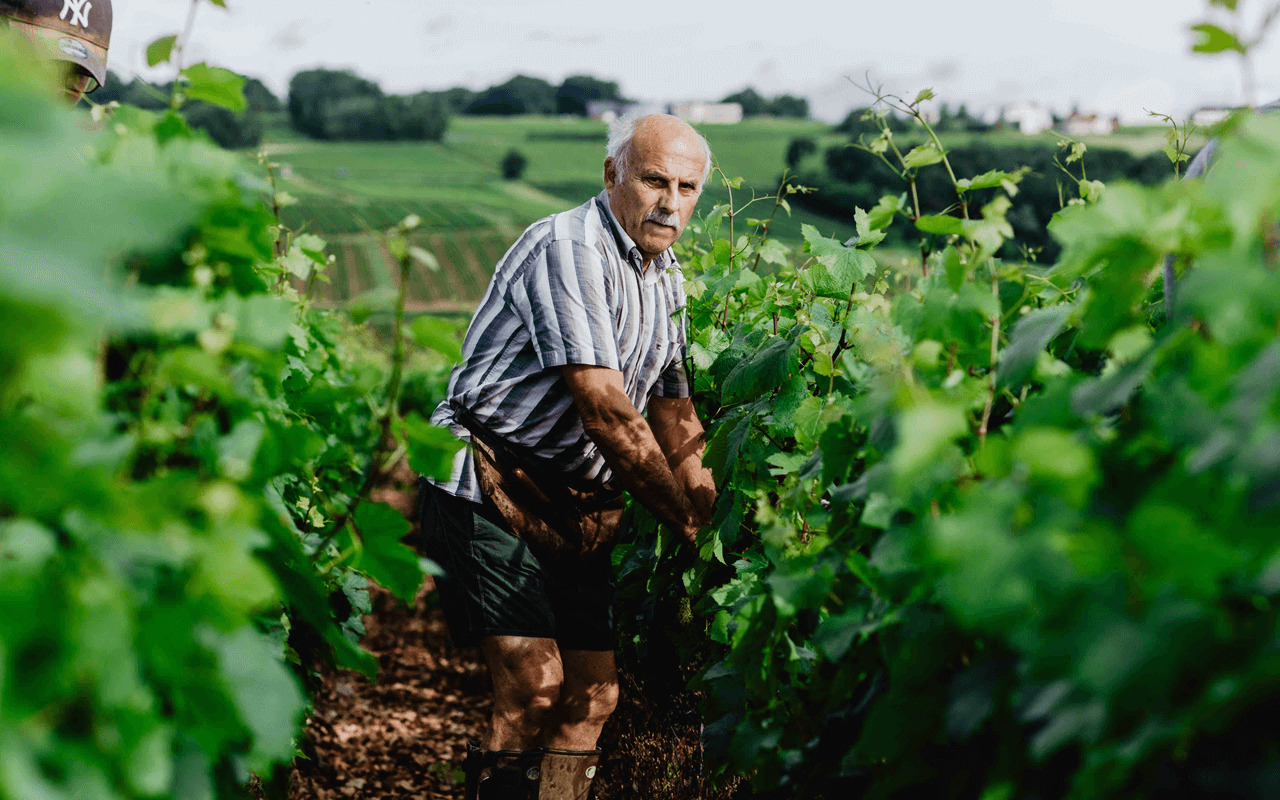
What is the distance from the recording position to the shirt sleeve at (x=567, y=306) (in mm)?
2430

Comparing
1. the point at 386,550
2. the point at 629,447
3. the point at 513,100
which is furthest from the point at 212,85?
the point at 513,100

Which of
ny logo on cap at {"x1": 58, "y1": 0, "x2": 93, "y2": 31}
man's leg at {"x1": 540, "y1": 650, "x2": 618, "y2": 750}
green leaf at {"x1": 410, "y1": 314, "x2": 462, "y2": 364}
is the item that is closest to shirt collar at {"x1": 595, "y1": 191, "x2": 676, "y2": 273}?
man's leg at {"x1": 540, "y1": 650, "x2": 618, "y2": 750}

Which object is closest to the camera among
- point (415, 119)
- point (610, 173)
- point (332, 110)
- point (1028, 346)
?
Result: point (1028, 346)

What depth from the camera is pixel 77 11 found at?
323 centimetres

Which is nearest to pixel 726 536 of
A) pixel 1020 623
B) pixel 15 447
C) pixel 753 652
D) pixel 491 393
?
pixel 491 393

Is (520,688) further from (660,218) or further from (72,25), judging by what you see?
(72,25)

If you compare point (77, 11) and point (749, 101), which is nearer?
point (77, 11)

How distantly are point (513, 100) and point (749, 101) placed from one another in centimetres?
2363

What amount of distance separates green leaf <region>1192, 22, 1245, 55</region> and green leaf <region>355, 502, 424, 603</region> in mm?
1225

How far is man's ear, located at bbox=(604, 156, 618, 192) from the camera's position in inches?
113

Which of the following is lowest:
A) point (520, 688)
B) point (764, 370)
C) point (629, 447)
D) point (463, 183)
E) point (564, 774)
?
point (463, 183)

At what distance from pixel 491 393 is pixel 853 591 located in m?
1.34

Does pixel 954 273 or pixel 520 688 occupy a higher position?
pixel 954 273

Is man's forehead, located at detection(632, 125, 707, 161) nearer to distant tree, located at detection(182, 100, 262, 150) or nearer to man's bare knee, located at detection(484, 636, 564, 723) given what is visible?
man's bare knee, located at detection(484, 636, 564, 723)
